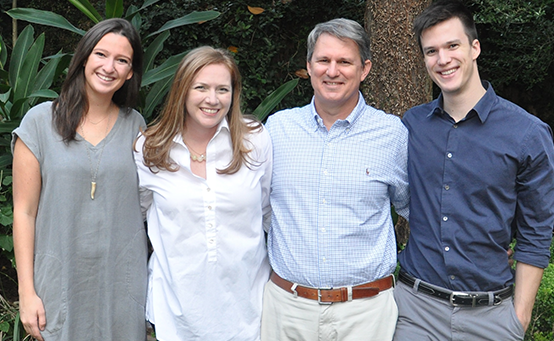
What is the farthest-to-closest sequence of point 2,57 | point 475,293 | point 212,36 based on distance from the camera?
point 212,36, point 2,57, point 475,293

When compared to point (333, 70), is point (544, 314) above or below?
below

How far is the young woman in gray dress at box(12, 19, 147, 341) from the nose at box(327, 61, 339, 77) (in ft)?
2.87

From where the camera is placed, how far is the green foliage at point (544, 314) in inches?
132

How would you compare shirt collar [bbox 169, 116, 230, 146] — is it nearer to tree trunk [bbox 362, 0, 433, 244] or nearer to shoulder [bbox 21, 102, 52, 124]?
shoulder [bbox 21, 102, 52, 124]

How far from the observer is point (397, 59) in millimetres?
3957

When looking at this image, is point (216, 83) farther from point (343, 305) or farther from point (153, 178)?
point (343, 305)

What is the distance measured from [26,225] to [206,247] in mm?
743

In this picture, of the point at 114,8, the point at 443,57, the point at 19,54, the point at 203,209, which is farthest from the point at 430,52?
the point at 19,54

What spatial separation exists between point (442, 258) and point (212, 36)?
4157mm

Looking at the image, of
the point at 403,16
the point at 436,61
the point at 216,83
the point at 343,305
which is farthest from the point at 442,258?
the point at 403,16

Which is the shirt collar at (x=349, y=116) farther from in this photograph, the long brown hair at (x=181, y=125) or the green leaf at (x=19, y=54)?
the green leaf at (x=19, y=54)

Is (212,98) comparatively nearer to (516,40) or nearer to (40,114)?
(40,114)

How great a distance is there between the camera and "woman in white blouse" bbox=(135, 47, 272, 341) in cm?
230

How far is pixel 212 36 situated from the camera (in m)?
5.79
